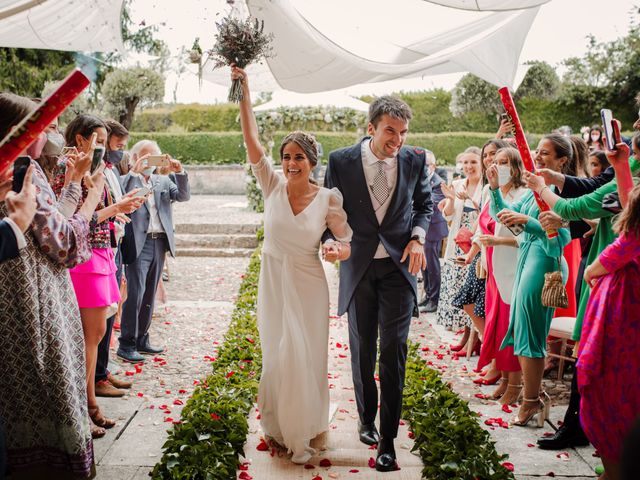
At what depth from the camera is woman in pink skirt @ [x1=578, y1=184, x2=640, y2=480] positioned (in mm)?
3053

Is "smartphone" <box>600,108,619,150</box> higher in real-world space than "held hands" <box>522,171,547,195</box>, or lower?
higher

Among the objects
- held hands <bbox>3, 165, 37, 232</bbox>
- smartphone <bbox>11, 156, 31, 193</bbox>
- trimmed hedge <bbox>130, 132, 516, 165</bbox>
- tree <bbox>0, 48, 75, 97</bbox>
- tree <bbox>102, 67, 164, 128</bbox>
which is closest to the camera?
held hands <bbox>3, 165, 37, 232</bbox>

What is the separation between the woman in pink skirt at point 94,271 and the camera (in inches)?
161

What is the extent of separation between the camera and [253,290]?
8.52m

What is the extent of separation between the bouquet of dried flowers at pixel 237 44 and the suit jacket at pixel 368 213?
789 mm

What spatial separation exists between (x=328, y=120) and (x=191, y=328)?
36.9 feet

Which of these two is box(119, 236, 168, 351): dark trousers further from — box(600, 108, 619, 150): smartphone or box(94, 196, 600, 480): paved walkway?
box(600, 108, 619, 150): smartphone

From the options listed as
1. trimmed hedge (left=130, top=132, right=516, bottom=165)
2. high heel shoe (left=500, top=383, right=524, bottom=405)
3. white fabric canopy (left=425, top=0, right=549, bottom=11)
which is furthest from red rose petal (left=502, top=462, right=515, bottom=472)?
trimmed hedge (left=130, top=132, right=516, bottom=165)

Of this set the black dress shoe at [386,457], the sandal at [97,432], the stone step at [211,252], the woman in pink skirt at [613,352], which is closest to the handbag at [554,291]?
the woman in pink skirt at [613,352]

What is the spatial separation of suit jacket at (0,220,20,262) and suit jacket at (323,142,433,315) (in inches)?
75.4

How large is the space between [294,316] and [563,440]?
203 centimetres

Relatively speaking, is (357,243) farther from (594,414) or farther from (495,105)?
(495,105)

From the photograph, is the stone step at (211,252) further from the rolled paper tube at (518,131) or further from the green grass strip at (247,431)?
the rolled paper tube at (518,131)

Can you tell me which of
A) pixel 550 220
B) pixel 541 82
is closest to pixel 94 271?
pixel 550 220
